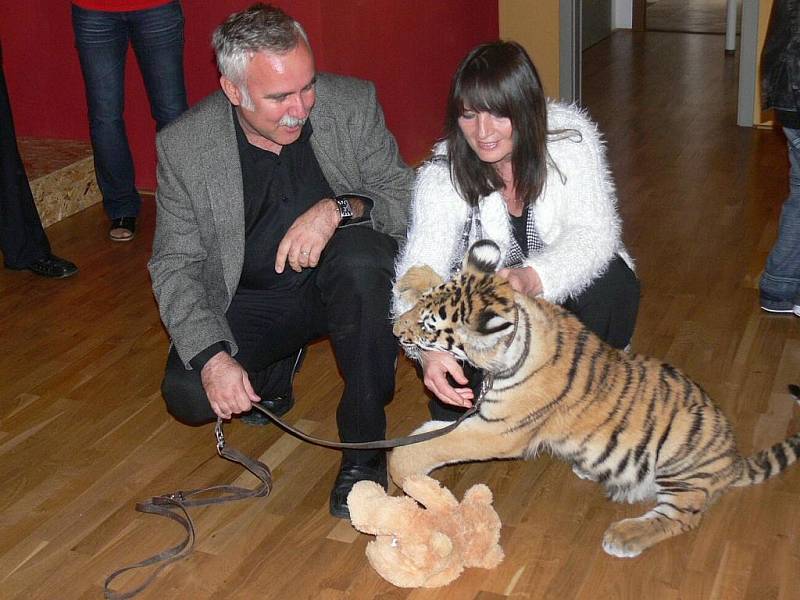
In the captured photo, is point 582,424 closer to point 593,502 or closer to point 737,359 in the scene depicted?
point 593,502

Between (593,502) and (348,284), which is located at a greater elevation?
(348,284)

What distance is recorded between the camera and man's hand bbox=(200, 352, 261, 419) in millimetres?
2285

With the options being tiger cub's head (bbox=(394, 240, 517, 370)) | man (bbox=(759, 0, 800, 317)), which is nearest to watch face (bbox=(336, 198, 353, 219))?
tiger cub's head (bbox=(394, 240, 517, 370))

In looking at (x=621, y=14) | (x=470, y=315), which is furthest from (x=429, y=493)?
(x=621, y=14)

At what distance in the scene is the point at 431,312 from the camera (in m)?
2.15

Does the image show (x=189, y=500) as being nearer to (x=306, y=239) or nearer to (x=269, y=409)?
(x=269, y=409)

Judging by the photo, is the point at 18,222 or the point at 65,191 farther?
the point at 65,191

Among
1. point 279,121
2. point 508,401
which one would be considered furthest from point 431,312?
point 279,121

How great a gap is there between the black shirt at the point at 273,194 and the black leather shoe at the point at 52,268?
5.08 feet

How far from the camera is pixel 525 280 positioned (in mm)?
2324

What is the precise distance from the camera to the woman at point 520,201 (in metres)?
2.33

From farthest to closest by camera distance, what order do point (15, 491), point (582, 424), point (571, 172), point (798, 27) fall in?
point (798, 27)
point (15, 491)
point (571, 172)
point (582, 424)

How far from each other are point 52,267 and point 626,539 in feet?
8.43

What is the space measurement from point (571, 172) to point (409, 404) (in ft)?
2.93
